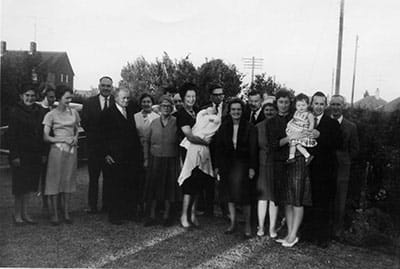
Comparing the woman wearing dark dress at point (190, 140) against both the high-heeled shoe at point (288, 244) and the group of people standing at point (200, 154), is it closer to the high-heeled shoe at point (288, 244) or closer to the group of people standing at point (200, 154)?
the group of people standing at point (200, 154)

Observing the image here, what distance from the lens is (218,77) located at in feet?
20.2

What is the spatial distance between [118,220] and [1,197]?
1.82 metres

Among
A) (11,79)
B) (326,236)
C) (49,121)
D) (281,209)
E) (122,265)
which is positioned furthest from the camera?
(11,79)

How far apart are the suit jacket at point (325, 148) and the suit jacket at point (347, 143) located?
29 centimetres

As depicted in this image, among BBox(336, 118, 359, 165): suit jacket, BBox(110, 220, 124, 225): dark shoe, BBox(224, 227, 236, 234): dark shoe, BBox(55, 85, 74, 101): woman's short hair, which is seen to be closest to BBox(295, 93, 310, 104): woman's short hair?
BBox(336, 118, 359, 165): suit jacket

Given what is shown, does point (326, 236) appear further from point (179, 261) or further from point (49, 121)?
point (49, 121)

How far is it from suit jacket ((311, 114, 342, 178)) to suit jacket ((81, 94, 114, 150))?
110 inches

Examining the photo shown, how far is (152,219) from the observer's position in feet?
17.9

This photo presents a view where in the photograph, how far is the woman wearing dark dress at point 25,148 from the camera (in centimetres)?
510

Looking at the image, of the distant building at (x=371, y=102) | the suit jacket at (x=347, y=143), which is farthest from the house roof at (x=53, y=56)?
the distant building at (x=371, y=102)

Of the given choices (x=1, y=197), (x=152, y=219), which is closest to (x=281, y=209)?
(x=152, y=219)

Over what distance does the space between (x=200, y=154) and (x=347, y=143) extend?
179 centimetres

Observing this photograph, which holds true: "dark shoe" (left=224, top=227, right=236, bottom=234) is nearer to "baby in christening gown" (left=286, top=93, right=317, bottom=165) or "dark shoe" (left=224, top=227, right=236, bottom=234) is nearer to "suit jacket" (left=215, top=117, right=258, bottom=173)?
"suit jacket" (left=215, top=117, right=258, bottom=173)

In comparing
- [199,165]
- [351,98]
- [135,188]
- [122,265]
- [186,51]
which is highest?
[186,51]
